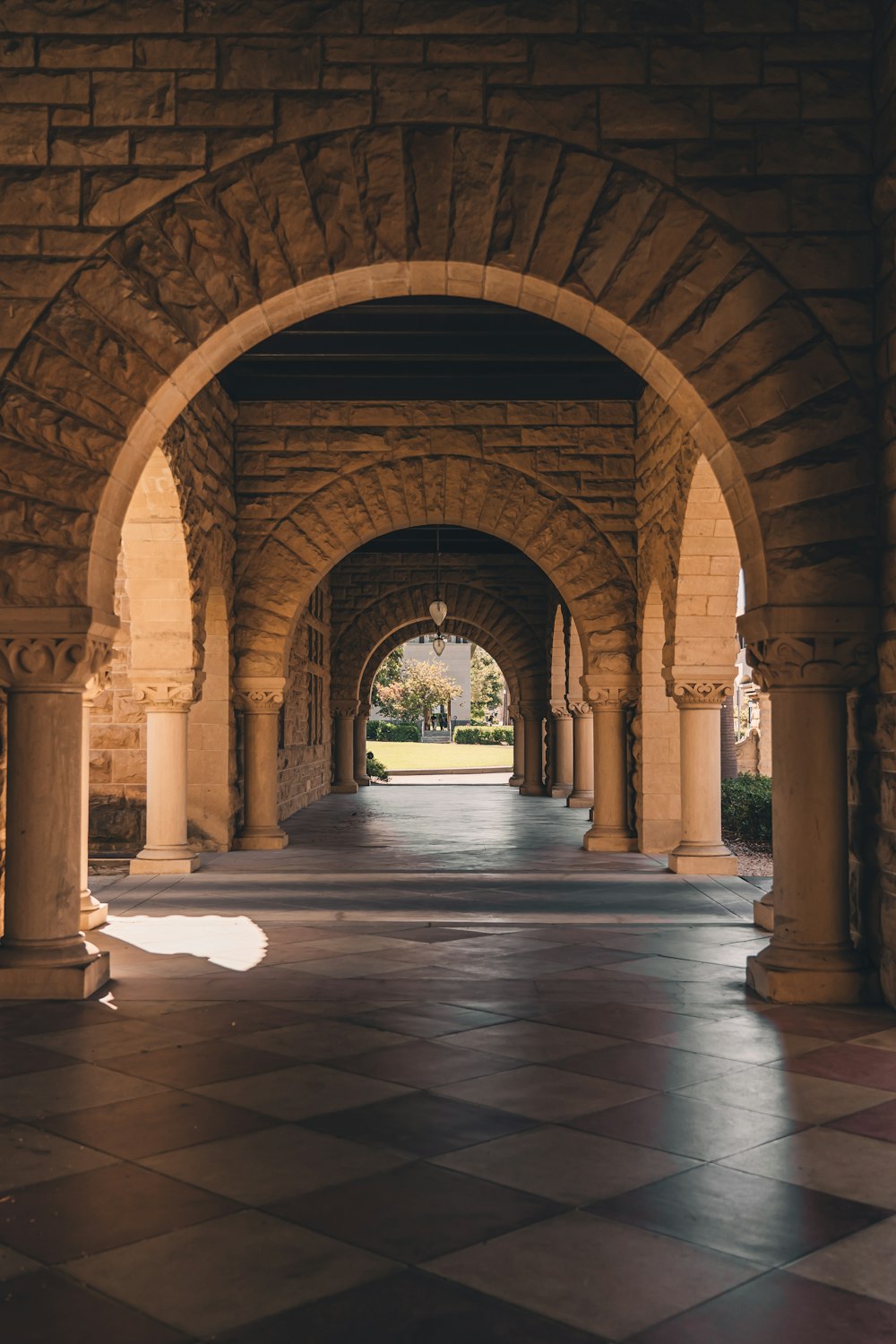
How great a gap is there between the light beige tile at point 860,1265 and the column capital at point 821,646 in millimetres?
2802

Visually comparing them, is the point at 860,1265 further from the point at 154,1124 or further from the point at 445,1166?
the point at 154,1124

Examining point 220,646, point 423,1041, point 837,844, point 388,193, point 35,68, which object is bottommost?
point 423,1041

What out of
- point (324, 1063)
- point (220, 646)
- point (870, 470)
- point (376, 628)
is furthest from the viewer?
point (376, 628)

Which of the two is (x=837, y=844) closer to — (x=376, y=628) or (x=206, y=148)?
(x=206, y=148)

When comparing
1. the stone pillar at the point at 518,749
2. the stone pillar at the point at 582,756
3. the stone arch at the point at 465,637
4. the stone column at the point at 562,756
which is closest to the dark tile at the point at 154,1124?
the stone pillar at the point at 582,756

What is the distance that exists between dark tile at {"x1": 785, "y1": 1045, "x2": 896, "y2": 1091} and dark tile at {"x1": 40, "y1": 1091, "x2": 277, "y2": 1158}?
1837 mm

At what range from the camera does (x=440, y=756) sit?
41.5 m

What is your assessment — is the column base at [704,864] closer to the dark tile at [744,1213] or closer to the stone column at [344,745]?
the dark tile at [744,1213]

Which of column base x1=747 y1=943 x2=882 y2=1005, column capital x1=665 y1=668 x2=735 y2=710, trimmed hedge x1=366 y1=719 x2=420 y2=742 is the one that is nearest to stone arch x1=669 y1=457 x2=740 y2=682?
column capital x1=665 y1=668 x2=735 y2=710

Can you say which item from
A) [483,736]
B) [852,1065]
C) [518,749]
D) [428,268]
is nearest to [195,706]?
[428,268]

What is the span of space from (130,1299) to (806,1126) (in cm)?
199

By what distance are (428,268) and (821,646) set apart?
2432 mm

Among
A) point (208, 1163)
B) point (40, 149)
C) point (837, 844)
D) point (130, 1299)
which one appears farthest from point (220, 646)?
point (130, 1299)

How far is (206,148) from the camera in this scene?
17.6 feet
